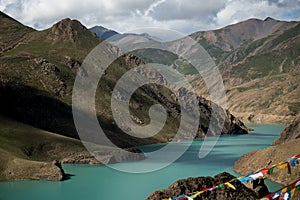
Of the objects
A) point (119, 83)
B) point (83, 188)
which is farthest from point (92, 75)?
point (83, 188)

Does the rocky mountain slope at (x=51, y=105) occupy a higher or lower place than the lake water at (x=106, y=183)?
higher

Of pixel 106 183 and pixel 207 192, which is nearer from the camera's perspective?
pixel 207 192

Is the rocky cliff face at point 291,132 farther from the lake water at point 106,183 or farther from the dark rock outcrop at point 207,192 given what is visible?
the dark rock outcrop at point 207,192

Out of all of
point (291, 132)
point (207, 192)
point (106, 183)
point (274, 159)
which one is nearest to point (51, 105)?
point (106, 183)

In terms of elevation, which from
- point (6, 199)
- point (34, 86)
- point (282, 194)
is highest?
point (34, 86)

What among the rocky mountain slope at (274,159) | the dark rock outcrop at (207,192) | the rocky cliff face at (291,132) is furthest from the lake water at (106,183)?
the dark rock outcrop at (207,192)

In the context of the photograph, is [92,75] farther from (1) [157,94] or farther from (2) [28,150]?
(2) [28,150]

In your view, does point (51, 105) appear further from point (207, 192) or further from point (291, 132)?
point (207, 192)

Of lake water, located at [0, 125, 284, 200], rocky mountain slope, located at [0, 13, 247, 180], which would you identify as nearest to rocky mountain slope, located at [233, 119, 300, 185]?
lake water, located at [0, 125, 284, 200]
